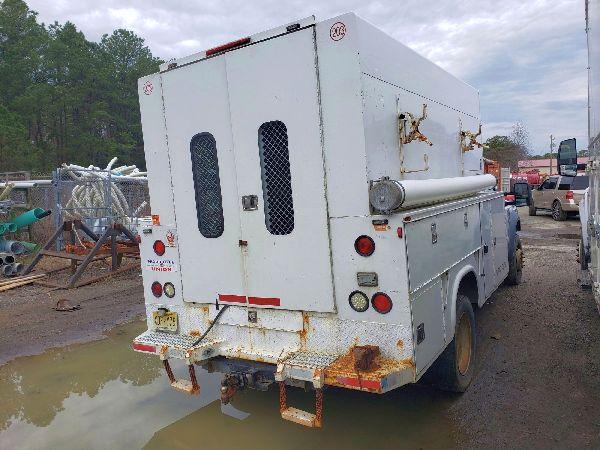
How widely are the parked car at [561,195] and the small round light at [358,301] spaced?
1762 centimetres

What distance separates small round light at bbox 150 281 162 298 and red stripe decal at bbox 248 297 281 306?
1072 millimetres

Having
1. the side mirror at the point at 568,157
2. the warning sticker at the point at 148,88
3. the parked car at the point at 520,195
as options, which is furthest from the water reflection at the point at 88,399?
the parked car at the point at 520,195

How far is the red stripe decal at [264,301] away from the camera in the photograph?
156 inches

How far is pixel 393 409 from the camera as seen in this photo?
443 cm

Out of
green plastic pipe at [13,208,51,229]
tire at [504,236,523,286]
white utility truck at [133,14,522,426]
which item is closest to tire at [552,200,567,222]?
tire at [504,236,523,286]

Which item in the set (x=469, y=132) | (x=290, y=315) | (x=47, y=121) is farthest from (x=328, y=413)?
(x=47, y=121)

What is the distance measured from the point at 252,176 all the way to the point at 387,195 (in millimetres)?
1206

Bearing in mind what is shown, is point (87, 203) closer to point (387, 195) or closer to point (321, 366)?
point (321, 366)

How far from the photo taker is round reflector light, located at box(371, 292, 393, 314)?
3.48 m

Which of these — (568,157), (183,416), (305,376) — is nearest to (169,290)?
(183,416)

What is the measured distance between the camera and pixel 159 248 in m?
4.61

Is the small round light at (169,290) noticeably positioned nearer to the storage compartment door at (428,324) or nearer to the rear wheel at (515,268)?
the storage compartment door at (428,324)

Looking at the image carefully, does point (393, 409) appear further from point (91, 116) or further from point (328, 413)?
point (91, 116)

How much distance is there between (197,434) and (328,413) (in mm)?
1196
